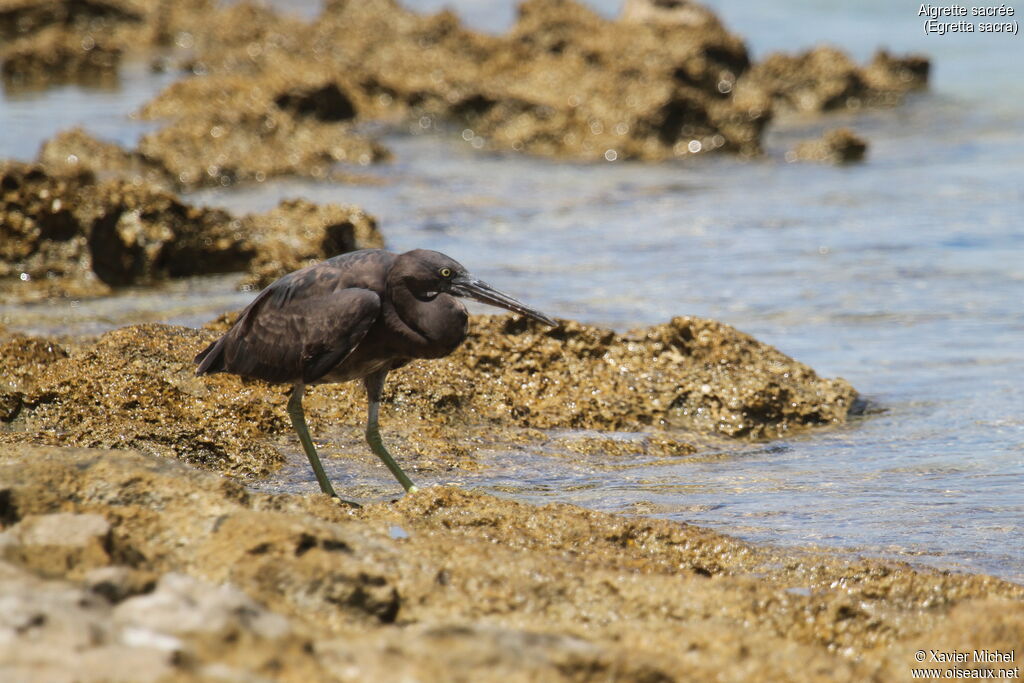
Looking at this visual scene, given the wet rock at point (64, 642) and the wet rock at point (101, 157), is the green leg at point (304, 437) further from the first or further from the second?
the wet rock at point (101, 157)

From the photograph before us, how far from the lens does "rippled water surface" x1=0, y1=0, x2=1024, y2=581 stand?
507cm

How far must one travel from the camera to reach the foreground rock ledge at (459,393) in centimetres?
524

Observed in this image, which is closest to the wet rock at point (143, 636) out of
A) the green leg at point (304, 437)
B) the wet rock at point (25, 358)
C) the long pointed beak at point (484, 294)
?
the green leg at point (304, 437)

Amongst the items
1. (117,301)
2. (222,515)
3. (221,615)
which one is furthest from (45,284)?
(221,615)

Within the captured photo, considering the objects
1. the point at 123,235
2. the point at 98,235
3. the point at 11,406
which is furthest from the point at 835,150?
the point at 11,406

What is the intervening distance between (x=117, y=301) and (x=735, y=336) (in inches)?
164

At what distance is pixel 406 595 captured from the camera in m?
3.17

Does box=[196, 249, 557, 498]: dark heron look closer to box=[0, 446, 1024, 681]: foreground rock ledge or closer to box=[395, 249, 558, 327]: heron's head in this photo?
box=[395, 249, 558, 327]: heron's head

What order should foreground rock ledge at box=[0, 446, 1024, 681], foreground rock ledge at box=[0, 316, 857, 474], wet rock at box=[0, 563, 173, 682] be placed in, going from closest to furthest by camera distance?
wet rock at box=[0, 563, 173, 682], foreground rock ledge at box=[0, 446, 1024, 681], foreground rock ledge at box=[0, 316, 857, 474]

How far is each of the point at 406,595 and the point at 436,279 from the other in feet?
6.74

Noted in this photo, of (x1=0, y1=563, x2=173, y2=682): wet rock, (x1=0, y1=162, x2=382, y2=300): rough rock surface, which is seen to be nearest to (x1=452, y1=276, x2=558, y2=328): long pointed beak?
(x1=0, y1=563, x2=173, y2=682): wet rock

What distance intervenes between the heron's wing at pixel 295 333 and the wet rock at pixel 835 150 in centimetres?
1081

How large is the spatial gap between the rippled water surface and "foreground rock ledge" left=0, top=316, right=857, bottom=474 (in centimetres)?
23

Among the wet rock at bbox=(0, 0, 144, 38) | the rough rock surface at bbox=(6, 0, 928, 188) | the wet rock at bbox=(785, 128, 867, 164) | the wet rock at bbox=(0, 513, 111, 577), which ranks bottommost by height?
the wet rock at bbox=(0, 513, 111, 577)
